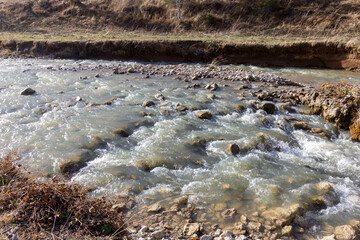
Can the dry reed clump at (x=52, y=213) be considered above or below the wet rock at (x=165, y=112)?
above

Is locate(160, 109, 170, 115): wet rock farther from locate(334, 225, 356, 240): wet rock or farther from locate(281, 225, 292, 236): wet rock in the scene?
locate(334, 225, 356, 240): wet rock

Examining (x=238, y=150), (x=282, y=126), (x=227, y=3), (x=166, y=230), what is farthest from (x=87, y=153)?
(x=227, y=3)

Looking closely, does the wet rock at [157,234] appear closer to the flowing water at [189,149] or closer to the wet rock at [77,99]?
the flowing water at [189,149]

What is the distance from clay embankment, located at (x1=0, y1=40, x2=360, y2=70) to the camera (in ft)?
51.0

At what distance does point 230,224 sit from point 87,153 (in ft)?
12.5

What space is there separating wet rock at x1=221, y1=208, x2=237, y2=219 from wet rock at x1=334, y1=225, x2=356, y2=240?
155cm

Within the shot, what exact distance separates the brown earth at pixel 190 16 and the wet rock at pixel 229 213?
19.7 m

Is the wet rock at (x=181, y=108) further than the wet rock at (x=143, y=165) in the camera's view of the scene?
Yes

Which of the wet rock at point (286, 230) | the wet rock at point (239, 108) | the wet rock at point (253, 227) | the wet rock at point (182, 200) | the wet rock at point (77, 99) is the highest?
the wet rock at point (286, 230)

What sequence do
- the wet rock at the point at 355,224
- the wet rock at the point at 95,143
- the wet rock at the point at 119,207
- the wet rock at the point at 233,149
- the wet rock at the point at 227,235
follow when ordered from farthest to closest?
the wet rock at the point at 95,143
the wet rock at the point at 233,149
the wet rock at the point at 119,207
the wet rock at the point at 355,224
the wet rock at the point at 227,235

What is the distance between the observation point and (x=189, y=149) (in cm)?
639

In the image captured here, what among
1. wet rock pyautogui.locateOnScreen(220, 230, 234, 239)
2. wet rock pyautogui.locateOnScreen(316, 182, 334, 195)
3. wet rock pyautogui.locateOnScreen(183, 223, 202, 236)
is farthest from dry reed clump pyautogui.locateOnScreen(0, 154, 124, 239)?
wet rock pyautogui.locateOnScreen(316, 182, 334, 195)

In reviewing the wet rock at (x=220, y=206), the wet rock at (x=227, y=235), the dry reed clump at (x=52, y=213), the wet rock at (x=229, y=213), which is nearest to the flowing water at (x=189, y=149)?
the wet rock at (x=220, y=206)

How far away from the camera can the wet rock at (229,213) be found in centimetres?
420
